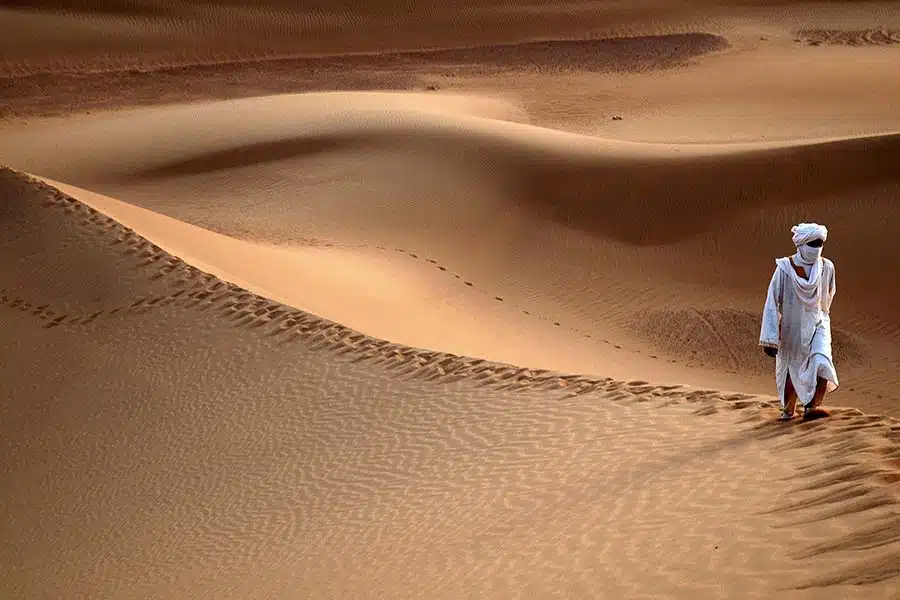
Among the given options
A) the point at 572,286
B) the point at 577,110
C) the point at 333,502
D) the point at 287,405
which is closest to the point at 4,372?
the point at 287,405

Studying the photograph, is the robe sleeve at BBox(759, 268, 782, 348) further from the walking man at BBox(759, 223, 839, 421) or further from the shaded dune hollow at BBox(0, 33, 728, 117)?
the shaded dune hollow at BBox(0, 33, 728, 117)

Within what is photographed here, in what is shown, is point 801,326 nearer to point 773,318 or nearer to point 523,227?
point 773,318

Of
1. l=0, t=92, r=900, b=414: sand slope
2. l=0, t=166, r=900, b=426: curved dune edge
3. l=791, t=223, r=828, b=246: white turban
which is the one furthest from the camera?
l=0, t=92, r=900, b=414: sand slope

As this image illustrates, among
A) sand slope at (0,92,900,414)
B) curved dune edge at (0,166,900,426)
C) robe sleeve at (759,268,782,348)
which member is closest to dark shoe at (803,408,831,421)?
robe sleeve at (759,268,782,348)

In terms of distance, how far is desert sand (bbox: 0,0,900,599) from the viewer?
693 centimetres

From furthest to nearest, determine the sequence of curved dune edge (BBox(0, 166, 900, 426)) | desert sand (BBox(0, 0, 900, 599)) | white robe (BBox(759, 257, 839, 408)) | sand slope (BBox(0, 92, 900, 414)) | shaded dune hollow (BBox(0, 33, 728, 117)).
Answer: shaded dune hollow (BBox(0, 33, 728, 117)) < sand slope (BBox(0, 92, 900, 414)) < curved dune edge (BBox(0, 166, 900, 426)) < white robe (BBox(759, 257, 839, 408)) < desert sand (BBox(0, 0, 900, 599))

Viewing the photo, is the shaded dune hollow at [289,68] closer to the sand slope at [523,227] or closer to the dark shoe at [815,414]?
the sand slope at [523,227]

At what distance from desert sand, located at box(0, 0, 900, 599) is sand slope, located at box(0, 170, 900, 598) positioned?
0.03 m

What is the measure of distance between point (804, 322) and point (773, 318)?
0.24 m

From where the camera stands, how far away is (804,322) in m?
7.56

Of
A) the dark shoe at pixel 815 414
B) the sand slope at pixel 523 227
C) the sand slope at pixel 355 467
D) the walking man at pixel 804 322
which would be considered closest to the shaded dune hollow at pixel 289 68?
the sand slope at pixel 523 227

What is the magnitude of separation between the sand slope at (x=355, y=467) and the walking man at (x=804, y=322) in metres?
0.33

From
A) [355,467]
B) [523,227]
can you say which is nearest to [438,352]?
[355,467]

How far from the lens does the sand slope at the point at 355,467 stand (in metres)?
6.34
